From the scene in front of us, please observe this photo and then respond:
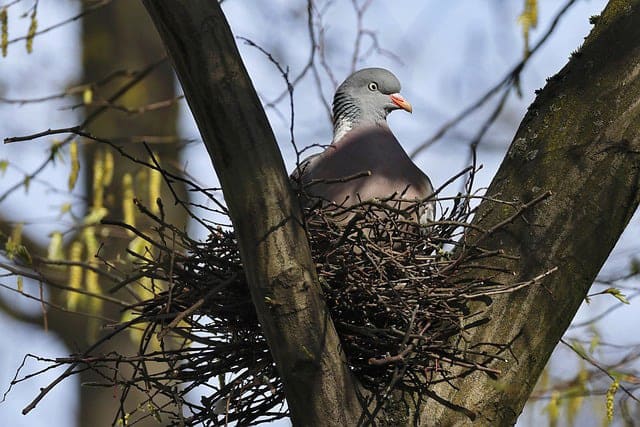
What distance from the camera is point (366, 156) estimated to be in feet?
11.9

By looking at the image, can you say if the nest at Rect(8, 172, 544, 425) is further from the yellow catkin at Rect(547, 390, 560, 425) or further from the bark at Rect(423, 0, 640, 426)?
the yellow catkin at Rect(547, 390, 560, 425)

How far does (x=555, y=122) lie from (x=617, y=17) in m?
0.42

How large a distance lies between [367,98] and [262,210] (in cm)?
184

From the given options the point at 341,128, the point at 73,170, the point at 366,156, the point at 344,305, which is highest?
the point at 73,170

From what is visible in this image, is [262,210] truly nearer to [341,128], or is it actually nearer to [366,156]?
[366,156]

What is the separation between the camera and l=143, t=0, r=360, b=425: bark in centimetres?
236

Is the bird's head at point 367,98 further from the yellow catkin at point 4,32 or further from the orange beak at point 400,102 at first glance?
the yellow catkin at point 4,32

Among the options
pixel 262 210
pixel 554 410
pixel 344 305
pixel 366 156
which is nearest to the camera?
pixel 262 210

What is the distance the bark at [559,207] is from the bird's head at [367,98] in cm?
114

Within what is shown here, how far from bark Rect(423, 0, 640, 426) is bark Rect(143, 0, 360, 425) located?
374mm

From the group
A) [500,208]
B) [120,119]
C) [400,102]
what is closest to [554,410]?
[400,102]

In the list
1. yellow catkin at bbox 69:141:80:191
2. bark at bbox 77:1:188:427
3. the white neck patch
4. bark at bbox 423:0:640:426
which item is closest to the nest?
bark at bbox 423:0:640:426

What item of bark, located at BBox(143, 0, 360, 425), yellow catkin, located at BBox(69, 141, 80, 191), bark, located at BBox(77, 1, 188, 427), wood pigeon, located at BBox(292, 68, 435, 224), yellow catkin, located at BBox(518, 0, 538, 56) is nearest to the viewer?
bark, located at BBox(143, 0, 360, 425)

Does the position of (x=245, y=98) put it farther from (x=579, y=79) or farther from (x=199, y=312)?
(x=579, y=79)
